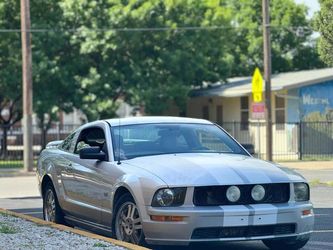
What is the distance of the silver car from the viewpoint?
8414 mm

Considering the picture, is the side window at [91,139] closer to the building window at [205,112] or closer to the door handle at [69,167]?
the door handle at [69,167]

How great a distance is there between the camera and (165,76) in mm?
36906

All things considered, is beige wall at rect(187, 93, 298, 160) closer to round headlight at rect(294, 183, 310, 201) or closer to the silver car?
the silver car

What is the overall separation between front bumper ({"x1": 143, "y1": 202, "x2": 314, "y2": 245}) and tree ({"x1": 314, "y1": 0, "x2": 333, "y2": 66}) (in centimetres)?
1319

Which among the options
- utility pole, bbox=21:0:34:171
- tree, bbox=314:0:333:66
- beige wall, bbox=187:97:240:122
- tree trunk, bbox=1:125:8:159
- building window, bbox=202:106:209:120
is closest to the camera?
tree, bbox=314:0:333:66

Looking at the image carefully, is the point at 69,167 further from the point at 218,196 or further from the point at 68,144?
the point at 218,196

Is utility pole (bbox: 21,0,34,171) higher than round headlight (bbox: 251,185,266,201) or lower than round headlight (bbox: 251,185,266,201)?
higher

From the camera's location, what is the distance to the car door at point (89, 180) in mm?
9695

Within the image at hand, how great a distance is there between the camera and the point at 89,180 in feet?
32.6

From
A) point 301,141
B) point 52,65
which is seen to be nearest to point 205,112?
point 301,141

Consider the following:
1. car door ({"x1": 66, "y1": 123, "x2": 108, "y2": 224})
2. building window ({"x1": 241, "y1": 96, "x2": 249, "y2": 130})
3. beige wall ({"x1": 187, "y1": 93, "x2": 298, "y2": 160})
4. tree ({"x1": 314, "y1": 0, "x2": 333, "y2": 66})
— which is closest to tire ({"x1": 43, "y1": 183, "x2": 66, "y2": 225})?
car door ({"x1": 66, "y1": 123, "x2": 108, "y2": 224})

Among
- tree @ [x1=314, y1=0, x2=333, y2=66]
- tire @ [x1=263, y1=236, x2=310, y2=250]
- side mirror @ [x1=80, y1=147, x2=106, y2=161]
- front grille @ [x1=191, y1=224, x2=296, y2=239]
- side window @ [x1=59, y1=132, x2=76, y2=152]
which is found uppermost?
tree @ [x1=314, y1=0, x2=333, y2=66]

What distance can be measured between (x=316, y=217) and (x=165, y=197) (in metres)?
4.96

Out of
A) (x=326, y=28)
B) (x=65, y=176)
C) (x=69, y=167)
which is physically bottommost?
(x=65, y=176)
